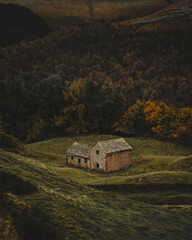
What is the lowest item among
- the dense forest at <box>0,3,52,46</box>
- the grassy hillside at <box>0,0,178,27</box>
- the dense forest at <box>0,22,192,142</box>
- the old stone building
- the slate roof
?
the old stone building

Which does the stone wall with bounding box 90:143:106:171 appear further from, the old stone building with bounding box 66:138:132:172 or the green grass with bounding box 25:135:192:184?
the green grass with bounding box 25:135:192:184

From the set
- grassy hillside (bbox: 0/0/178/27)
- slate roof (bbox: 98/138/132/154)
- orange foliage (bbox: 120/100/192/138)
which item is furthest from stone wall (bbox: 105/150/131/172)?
grassy hillside (bbox: 0/0/178/27)

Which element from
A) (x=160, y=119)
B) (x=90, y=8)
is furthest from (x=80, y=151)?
(x=90, y=8)

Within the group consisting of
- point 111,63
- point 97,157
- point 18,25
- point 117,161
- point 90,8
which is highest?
point 90,8

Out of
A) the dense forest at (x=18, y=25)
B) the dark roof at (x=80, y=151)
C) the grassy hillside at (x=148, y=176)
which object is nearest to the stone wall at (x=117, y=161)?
the grassy hillside at (x=148, y=176)

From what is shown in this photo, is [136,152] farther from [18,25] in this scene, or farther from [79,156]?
[18,25]

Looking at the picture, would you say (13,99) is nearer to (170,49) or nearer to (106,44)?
(106,44)

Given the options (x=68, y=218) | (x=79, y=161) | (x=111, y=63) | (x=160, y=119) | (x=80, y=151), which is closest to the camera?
(x=68, y=218)

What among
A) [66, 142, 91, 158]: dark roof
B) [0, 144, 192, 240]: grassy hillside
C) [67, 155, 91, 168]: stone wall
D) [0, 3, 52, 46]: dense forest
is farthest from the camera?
[0, 3, 52, 46]: dense forest
